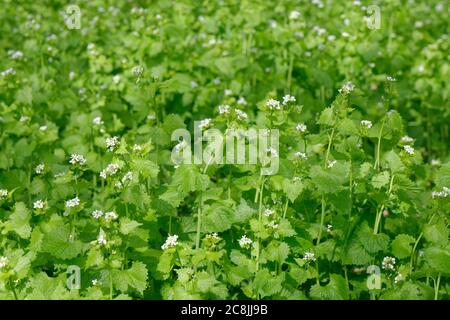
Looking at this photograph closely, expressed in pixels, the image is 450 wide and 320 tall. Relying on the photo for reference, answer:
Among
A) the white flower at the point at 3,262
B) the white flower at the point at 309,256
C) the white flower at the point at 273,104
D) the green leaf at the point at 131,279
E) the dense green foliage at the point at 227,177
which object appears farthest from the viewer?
the white flower at the point at 273,104

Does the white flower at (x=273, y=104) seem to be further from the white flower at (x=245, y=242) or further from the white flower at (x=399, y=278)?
the white flower at (x=399, y=278)

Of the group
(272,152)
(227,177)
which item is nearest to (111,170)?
(272,152)

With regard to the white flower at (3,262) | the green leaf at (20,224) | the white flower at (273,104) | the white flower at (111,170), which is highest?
the white flower at (273,104)

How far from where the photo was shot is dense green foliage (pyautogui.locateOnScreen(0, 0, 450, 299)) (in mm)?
3371

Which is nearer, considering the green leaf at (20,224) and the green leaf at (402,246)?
the green leaf at (20,224)

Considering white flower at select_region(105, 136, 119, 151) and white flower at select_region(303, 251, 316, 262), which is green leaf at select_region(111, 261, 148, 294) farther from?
white flower at select_region(303, 251, 316, 262)

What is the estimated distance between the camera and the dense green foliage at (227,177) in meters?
3.37

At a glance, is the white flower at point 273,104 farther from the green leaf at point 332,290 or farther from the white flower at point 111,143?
the green leaf at point 332,290

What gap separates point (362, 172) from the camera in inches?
147

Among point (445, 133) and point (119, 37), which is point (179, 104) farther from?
point (445, 133)

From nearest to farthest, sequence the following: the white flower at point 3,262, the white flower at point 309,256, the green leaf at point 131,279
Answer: the white flower at point 3,262 → the green leaf at point 131,279 → the white flower at point 309,256

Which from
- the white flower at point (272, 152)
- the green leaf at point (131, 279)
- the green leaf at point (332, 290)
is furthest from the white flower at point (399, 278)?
the green leaf at point (131, 279)

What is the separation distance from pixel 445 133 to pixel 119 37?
10.7ft

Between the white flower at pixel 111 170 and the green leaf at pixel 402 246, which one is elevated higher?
the white flower at pixel 111 170
